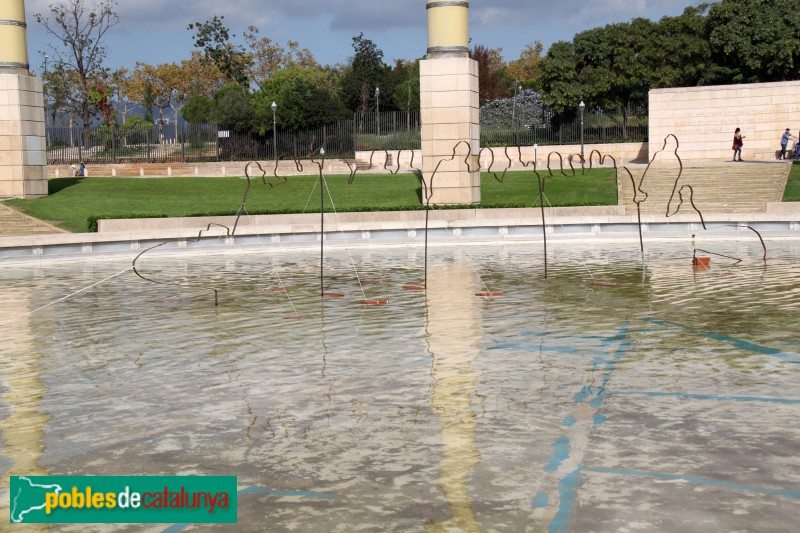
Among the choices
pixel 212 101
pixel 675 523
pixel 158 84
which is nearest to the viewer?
pixel 675 523

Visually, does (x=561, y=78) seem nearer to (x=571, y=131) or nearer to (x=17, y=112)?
(x=571, y=131)

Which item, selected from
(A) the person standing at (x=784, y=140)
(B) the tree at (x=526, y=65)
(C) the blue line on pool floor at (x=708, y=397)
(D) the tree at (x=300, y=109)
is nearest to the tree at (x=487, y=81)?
(B) the tree at (x=526, y=65)

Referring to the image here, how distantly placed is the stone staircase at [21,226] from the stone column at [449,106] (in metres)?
11.7

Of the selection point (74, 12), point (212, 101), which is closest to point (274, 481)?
point (74, 12)

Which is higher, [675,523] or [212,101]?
[212,101]

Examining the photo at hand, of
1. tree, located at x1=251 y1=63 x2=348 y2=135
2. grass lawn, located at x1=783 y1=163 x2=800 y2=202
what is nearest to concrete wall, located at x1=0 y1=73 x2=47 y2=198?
grass lawn, located at x1=783 y1=163 x2=800 y2=202

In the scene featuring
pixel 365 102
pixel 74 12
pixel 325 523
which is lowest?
pixel 325 523

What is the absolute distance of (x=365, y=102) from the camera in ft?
237

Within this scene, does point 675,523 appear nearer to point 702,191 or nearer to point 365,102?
point 702,191

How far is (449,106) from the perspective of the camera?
100ft

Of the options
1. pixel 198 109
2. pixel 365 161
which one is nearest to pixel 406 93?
pixel 198 109

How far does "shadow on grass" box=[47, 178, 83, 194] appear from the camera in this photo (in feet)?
110

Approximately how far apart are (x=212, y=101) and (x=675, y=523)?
82.9 m

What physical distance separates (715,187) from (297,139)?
26.1m
